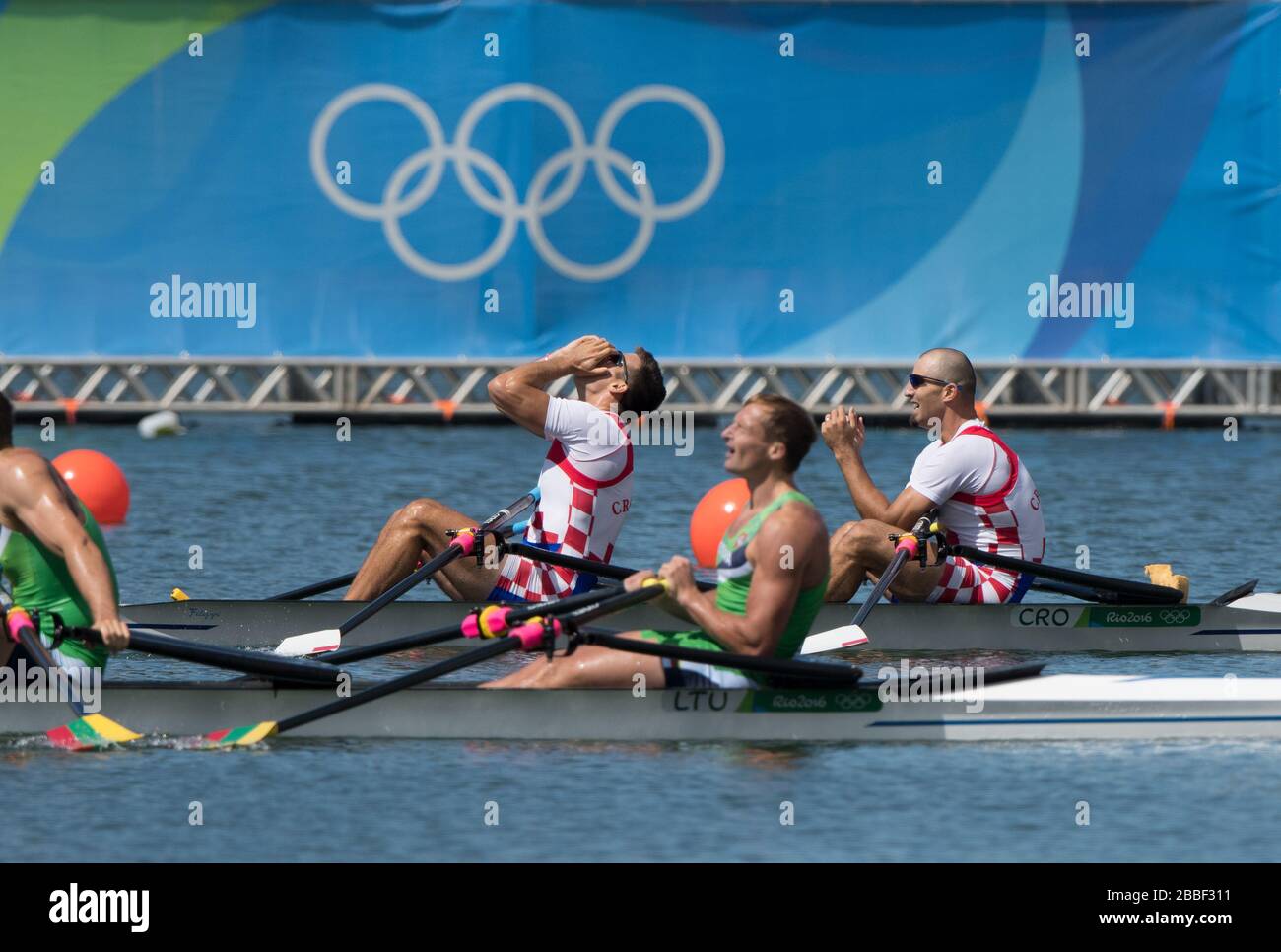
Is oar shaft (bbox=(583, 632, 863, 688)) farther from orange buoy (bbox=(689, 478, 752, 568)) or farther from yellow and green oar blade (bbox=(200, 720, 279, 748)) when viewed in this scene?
orange buoy (bbox=(689, 478, 752, 568))

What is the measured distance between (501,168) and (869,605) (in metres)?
12.3

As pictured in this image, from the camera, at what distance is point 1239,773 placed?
9.27 meters

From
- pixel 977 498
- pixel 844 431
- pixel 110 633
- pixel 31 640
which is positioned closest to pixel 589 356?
pixel 844 431

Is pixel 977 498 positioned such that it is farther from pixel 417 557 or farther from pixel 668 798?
pixel 668 798

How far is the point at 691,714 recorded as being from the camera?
950 cm

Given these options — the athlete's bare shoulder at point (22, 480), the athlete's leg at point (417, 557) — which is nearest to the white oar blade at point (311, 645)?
the athlete's leg at point (417, 557)

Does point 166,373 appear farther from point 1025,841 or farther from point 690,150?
point 1025,841

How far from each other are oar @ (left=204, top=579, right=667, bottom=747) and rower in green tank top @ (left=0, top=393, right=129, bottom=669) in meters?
0.75

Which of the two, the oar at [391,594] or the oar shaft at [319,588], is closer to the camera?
the oar at [391,594]

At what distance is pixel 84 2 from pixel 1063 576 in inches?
586

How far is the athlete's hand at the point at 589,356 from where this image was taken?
11688 millimetres

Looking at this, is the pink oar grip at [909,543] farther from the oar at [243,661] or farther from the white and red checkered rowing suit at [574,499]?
the oar at [243,661]

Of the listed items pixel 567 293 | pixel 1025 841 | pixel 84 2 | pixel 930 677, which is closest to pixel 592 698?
pixel 930 677

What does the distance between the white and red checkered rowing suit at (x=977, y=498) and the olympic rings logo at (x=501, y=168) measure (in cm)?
1166
